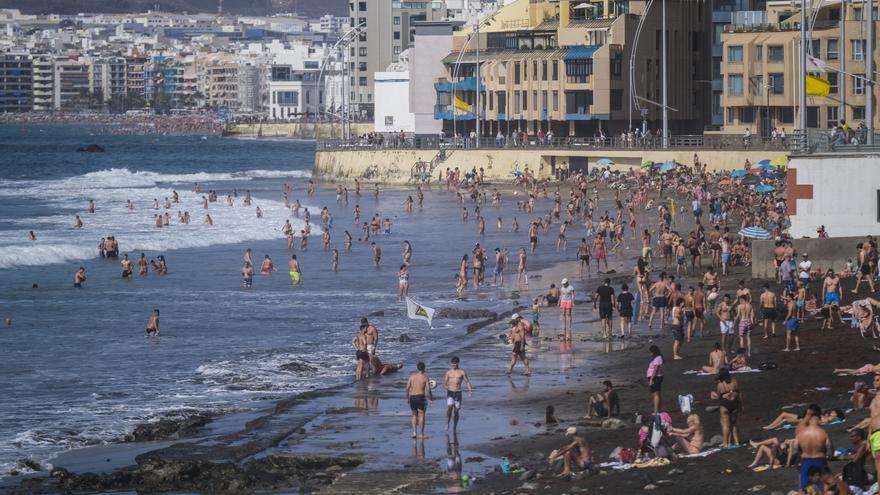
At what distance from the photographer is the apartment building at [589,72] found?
299 feet

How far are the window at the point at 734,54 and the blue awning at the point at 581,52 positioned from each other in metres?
10.3

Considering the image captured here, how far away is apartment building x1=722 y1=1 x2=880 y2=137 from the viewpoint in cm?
7612

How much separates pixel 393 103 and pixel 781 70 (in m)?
48.4

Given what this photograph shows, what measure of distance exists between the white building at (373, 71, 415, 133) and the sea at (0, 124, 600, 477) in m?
33.4

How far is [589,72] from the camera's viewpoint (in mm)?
91250

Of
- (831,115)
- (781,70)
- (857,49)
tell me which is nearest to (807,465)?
(857,49)

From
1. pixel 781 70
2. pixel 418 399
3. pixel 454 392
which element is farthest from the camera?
pixel 781 70

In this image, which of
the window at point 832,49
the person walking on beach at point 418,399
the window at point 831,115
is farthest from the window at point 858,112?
the person walking on beach at point 418,399

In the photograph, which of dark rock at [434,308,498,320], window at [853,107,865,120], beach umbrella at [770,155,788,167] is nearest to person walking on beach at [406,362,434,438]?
dark rock at [434,308,498,320]

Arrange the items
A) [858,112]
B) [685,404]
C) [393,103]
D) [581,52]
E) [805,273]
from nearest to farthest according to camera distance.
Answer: [685,404] → [805,273] → [858,112] → [581,52] → [393,103]

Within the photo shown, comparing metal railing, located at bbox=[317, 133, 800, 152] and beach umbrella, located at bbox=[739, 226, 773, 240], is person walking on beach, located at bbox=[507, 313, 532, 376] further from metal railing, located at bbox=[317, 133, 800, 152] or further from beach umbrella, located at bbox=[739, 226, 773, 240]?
metal railing, located at bbox=[317, 133, 800, 152]

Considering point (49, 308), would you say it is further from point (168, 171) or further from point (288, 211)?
point (168, 171)

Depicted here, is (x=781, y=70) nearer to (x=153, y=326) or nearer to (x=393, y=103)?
(x=393, y=103)

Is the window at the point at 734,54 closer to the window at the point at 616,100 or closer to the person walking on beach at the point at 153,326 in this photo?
the window at the point at 616,100
